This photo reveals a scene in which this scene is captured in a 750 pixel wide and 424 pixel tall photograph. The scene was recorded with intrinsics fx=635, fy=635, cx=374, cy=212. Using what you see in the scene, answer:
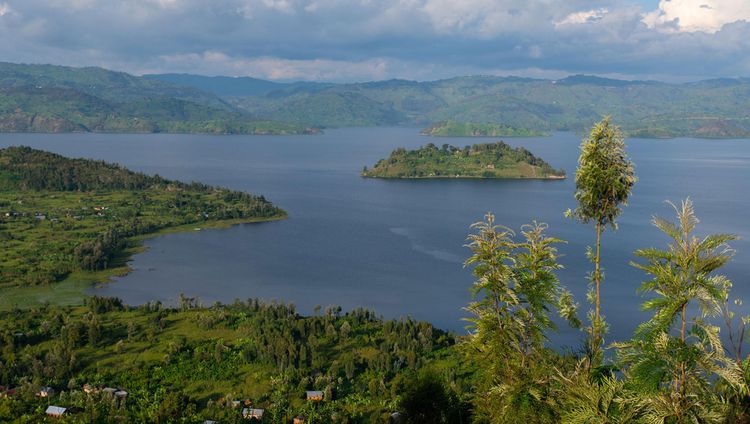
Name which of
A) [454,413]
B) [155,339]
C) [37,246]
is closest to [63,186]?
[37,246]

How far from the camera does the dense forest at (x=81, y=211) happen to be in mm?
108625

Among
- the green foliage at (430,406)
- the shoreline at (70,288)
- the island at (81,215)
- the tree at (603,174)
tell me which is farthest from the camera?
the island at (81,215)

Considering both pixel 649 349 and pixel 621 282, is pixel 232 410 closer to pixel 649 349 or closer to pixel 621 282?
pixel 649 349

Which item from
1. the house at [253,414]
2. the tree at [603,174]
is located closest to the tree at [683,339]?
the tree at [603,174]

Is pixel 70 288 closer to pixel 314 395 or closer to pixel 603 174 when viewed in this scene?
pixel 314 395

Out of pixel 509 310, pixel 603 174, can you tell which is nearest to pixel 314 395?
pixel 509 310

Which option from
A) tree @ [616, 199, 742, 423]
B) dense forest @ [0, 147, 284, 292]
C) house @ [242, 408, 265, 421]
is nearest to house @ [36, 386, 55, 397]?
house @ [242, 408, 265, 421]

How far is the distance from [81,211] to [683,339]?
156666 millimetres

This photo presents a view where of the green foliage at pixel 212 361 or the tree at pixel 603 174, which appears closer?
the tree at pixel 603 174

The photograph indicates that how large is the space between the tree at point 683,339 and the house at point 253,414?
40833 millimetres

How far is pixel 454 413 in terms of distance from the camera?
39.1 metres

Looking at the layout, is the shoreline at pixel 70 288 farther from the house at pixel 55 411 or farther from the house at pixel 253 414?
the house at pixel 253 414

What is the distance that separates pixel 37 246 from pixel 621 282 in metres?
101

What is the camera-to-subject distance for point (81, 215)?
147625mm
